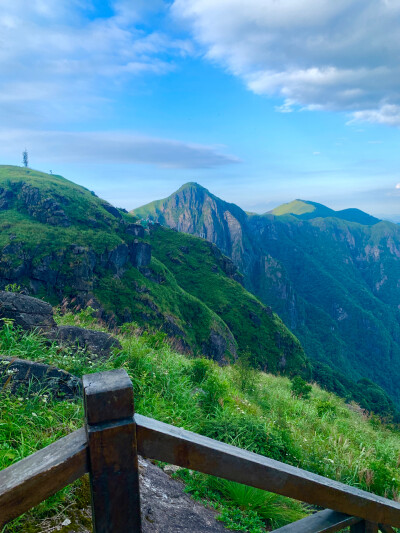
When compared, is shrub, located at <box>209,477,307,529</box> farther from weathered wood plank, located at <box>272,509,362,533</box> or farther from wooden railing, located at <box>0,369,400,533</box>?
wooden railing, located at <box>0,369,400,533</box>

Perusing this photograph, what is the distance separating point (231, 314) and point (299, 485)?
4225 inches

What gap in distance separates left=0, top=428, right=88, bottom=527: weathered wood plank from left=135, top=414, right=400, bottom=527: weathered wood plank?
0.26 metres

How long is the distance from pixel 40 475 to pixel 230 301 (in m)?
113

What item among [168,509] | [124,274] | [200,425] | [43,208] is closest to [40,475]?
[168,509]

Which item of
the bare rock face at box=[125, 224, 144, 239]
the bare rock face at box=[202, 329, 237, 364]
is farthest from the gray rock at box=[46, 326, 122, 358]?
the bare rock face at box=[125, 224, 144, 239]

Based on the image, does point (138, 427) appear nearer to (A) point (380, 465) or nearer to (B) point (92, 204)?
(A) point (380, 465)

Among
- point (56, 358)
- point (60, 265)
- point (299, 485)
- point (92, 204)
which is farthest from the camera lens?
point (92, 204)

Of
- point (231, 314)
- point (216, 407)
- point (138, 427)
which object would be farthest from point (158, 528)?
point (231, 314)

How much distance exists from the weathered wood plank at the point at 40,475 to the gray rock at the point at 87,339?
400 centimetres

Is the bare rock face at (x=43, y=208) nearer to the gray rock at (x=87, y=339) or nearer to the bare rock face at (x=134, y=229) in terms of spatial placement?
the bare rock face at (x=134, y=229)

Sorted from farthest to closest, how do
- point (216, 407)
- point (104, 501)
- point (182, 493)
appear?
point (216, 407) < point (182, 493) < point (104, 501)

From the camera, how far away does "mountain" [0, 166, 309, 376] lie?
78250 millimetres

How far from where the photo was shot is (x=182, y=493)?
10.9 ft

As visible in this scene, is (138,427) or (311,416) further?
(311,416)
